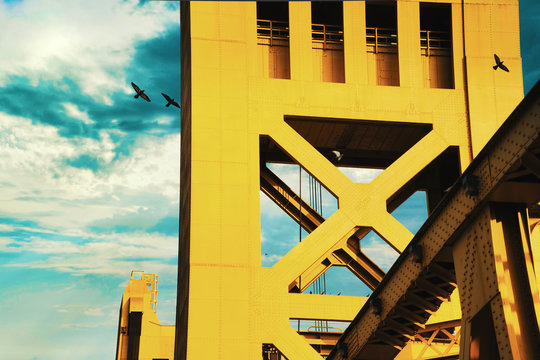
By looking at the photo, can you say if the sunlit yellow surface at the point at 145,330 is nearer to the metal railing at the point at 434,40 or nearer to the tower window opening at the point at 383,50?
the tower window opening at the point at 383,50

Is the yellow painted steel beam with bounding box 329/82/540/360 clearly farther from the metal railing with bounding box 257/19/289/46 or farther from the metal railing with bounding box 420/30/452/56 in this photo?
the metal railing with bounding box 420/30/452/56

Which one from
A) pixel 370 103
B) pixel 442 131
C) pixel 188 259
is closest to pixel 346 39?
pixel 370 103

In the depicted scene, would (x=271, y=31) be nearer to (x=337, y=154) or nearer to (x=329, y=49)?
(x=329, y=49)

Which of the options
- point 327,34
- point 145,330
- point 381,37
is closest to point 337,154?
point 327,34

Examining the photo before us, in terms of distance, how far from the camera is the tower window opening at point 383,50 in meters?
28.0

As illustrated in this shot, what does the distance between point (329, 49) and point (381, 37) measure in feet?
6.10

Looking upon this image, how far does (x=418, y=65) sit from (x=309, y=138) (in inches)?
164

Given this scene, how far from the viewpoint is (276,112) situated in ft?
85.9

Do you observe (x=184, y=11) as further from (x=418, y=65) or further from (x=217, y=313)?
(x=217, y=313)

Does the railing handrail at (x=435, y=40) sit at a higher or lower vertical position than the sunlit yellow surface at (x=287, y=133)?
higher

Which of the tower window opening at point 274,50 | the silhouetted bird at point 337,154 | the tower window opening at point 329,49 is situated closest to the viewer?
the tower window opening at point 274,50

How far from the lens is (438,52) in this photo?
28391 millimetres

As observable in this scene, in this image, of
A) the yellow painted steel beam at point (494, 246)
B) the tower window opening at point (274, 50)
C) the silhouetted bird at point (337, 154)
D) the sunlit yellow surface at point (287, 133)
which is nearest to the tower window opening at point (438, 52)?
the sunlit yellow surface at point (287, 133)

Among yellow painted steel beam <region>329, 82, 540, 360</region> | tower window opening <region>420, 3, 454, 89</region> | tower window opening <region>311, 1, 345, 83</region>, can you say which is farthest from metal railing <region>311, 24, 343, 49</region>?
yellow painted steel beam <region>329, 82, 540, 360</region>
